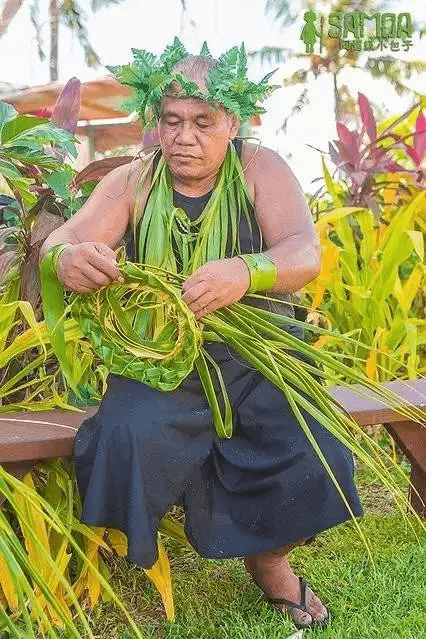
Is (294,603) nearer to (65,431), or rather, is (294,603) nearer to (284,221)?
(65,431)

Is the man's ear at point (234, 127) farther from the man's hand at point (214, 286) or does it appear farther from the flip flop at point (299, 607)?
the flip flop at point (299, 607)

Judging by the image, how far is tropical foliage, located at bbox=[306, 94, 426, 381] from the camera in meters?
3.64

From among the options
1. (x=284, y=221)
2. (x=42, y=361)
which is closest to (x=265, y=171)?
(x=284, y=221)

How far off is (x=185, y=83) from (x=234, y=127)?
18 cm

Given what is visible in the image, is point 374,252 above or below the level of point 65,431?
below

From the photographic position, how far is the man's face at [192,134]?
1.97m

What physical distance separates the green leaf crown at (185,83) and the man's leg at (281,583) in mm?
990

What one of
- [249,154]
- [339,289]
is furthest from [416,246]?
[249,154]

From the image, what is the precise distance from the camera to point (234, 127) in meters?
2.08

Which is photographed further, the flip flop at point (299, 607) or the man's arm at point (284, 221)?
the flip flop at point (299, 607)

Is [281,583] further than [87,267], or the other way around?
[281,583]

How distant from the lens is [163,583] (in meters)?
2.22

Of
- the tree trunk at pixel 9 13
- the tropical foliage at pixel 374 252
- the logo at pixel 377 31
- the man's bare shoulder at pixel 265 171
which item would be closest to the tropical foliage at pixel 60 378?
the man's bare shoulder at pixel 265 171

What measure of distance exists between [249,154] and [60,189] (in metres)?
0.45
